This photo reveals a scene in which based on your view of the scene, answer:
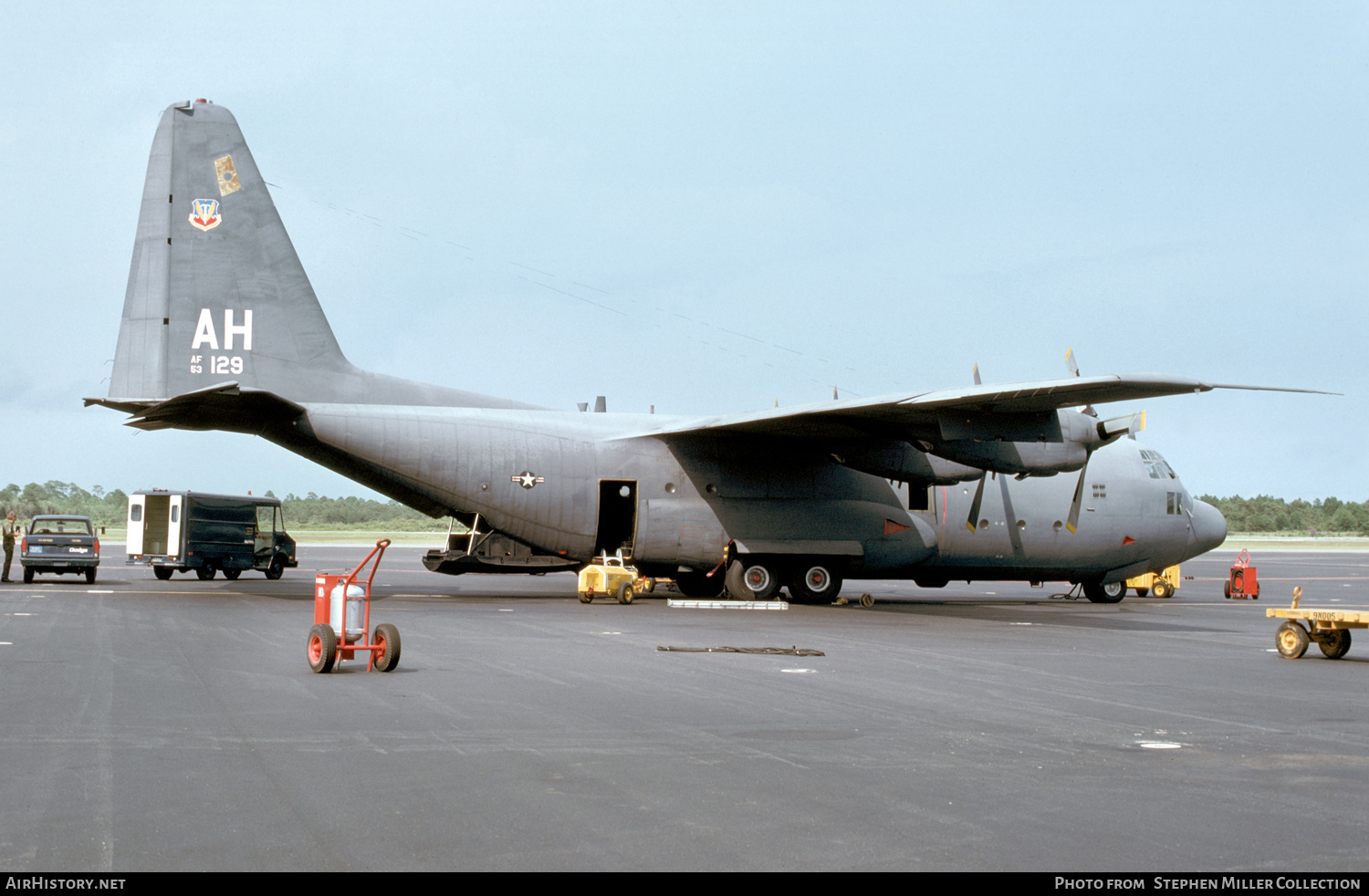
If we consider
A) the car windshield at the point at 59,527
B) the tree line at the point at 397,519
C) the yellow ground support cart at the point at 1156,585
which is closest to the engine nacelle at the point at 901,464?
the yellow ground support cart at the point at 1156,585

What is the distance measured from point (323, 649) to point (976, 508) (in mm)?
17142

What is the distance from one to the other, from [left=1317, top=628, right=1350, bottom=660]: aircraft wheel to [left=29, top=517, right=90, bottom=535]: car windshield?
26.8 meters

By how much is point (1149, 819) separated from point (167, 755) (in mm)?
5921

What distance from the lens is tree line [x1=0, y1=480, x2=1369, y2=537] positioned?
113938 mm

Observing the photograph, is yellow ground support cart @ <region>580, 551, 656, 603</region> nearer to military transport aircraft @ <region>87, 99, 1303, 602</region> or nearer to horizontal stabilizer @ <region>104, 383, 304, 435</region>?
military transport aircraft @ <region>87, 99, 1303, 602</region>

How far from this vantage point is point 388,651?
38.5 feet

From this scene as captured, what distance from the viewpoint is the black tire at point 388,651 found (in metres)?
11.7

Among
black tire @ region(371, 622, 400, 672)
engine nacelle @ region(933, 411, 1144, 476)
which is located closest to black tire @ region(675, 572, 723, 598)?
engine nacelle @ region(933, 411, 1144, 476)

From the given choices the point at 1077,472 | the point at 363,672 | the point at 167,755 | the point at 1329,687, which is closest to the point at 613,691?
the point at 363,672

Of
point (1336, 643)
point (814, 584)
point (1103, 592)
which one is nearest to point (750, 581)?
point (814, 584)

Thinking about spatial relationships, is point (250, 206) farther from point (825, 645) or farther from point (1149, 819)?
point (1149, 819)

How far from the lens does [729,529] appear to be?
2380 centimetres

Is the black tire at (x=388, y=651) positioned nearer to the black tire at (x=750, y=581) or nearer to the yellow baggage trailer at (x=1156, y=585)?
the black tire at (x=750, y=581)

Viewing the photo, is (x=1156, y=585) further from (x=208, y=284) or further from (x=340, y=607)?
(x=340, y=607)
